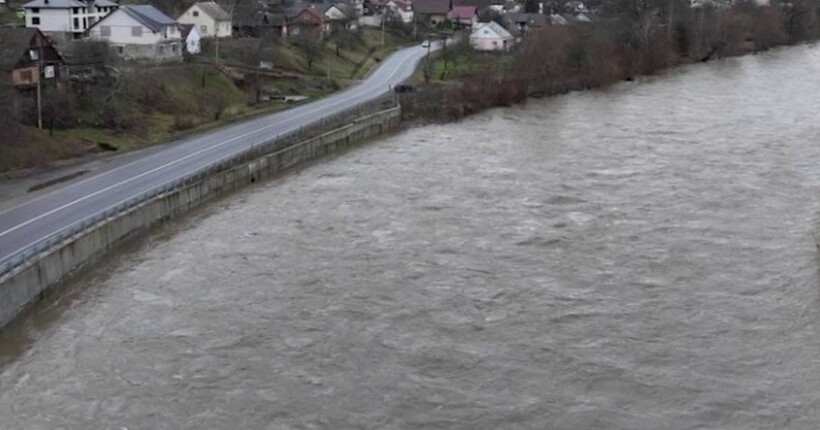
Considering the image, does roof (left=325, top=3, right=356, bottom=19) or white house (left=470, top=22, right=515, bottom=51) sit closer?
white house (left=470, top=22, right=515, bottom=51)

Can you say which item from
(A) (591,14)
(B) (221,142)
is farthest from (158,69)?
(A) (591,14)

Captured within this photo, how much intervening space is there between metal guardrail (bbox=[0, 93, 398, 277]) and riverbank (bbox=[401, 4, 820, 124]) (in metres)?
3.71

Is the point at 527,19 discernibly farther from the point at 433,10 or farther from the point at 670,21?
the point at 670,21

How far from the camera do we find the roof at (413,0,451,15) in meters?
88.9

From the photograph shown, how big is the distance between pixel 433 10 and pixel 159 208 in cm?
6815

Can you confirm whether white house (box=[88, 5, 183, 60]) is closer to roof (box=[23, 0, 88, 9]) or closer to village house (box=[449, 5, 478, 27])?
roof (box=[23, 0, 88, 9])

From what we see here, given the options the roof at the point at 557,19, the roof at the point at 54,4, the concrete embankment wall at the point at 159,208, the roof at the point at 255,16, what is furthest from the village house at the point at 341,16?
the concrete embankment wall at the point at 159,208

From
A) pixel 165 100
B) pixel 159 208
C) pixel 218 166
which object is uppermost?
pixel 165 100

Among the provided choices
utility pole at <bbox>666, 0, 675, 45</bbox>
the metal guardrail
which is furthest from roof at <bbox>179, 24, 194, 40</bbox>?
utility pole at <bbox>666, 0, 675, 45</bbox>

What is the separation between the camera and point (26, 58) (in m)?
32.8

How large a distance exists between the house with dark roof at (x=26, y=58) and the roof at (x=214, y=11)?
19544 mm

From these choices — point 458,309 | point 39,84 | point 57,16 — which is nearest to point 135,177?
point 39,84

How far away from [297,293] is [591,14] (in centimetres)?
7429

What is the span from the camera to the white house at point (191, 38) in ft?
154
